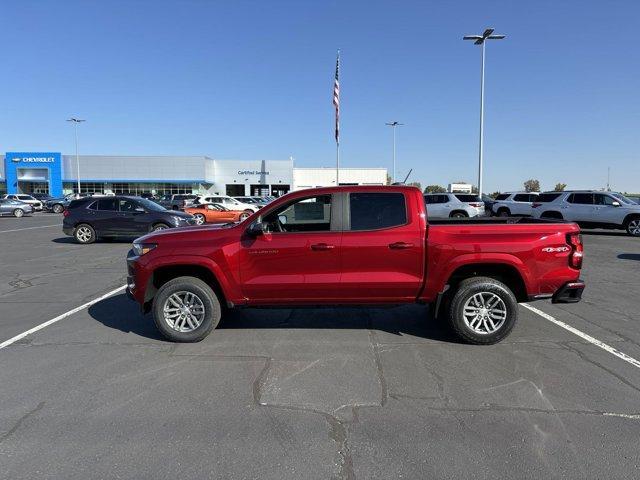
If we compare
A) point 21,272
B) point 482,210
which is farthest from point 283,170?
point 21,272

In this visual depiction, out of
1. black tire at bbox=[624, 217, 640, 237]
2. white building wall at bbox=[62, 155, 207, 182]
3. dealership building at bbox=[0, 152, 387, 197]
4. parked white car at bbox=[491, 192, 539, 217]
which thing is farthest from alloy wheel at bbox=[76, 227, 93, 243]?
white building wall at bbox=[62, 155, 207, 182]

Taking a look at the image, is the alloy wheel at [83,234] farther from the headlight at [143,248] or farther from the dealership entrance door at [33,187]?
the dealership entrance door at [33,187]

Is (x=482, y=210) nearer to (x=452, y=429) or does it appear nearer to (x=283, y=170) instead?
(x=452, y=429)

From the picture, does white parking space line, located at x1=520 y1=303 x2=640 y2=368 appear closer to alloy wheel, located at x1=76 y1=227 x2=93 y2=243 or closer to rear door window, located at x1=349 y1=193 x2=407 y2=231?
rear door window, located at x1=349 y1=193 x2=407 y2=231

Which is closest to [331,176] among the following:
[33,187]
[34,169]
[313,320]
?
[34,169]

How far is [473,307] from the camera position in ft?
16.3

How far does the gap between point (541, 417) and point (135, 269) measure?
14.4 feet

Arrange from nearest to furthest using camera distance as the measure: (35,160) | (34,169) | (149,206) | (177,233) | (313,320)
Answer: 1. (177,233)
2. (313,320)
3. (149,206)
4. (35,160)
5. (34,169)

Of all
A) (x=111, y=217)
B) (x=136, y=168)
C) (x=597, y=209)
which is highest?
(x=136, y=168)

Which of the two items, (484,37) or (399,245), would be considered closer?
(399,245)

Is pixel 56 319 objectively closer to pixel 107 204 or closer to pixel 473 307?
pixel 473 307

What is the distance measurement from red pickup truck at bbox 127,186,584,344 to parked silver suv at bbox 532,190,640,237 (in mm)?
15576

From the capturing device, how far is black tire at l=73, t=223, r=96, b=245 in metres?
15.1

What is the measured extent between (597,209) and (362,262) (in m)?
17.1
